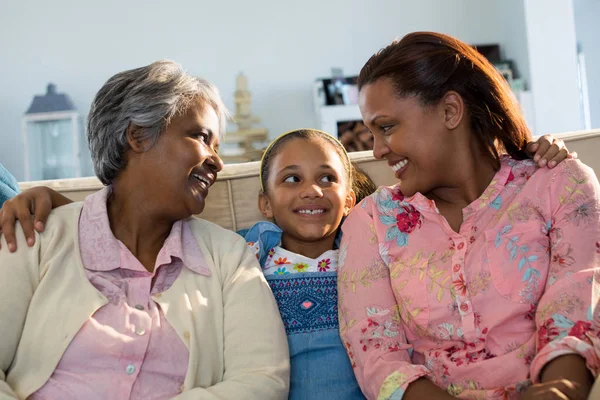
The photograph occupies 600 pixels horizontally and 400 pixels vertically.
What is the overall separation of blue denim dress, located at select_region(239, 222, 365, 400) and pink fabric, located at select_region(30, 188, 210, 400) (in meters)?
0.25

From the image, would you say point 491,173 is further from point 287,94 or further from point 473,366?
point 287,94

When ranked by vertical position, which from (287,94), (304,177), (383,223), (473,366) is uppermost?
(287,94)

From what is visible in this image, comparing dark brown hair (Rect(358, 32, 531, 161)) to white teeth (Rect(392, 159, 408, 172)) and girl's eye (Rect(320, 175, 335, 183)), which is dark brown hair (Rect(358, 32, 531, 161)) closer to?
white teeth (Rect(392, 159, 408, 172))

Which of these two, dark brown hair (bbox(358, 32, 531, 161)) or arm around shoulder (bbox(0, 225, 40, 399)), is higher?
dark brown hair (bbox(358, 32, 531, 161))

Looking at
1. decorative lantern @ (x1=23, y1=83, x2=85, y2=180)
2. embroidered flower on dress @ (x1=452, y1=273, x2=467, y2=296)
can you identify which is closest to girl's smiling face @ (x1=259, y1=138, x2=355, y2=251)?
embroidered flower on dress @ (x1=452, y1=273, x2=467, y2=296)

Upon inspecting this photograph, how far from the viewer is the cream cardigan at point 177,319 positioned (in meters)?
1.34

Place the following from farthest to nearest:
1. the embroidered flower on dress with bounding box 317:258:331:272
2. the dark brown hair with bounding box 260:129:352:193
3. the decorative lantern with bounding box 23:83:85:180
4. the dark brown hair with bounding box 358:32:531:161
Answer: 1. the decorative lantern with bounding box 23:83:85:180
2. the dark brown hair with bounding box 260:129:352:193
3. the embroidered flower on dress with bounding box 317:258:331:272
4. the dark brown hair with bounding box 358:32:531:161

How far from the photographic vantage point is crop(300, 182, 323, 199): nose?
1743 mm

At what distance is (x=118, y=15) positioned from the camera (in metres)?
6.21

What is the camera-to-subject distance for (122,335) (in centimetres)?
138

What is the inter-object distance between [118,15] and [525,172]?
211 inches

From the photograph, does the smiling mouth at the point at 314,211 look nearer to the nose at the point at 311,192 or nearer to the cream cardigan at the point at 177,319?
the nose at the point at 311,192

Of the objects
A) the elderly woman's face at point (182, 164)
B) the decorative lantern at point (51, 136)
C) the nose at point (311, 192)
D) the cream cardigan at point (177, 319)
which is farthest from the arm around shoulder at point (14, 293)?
the decorative lantern at point (51, 136)

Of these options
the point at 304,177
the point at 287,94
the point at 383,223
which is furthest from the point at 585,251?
the point at 287,94
